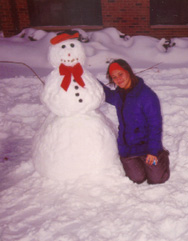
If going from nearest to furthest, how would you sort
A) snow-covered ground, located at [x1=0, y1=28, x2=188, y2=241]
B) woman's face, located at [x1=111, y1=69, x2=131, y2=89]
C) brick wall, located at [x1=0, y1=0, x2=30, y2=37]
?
snow-covered ground, located at [x1=0, y1=28, x2=188, y2=241]
woman's face, located at [x1=111, y1=69, x2=131, y2=89]
brick wall, located at [x1=0, y1=0, x2=30, y2=37]

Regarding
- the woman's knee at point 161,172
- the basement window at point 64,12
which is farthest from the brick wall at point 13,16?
the woman's knee at point 161,172

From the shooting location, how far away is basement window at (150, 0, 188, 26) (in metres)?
9.11

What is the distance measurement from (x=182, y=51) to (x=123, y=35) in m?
1.98

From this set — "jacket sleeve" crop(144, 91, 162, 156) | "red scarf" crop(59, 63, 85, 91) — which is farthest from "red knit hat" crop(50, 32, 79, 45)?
"jacket sleeve" crop(144, 91, 162, 156)

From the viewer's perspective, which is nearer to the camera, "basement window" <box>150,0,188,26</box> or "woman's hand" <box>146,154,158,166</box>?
"woman's hand" <box>146,154,158,166</box>

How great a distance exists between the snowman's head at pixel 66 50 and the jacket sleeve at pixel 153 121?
2.53 feet

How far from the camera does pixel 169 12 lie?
30.4ft

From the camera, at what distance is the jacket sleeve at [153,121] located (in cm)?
250

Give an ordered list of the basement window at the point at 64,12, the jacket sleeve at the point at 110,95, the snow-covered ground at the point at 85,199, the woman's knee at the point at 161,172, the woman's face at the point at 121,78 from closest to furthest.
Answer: the snow-covered ground at the point at 85,199 < the woman's face at the point at 121,78 < the woman's knee at the point at 161,172 < the jacket sleeve at the point at 110,95 < the basement window at the point at 64,12

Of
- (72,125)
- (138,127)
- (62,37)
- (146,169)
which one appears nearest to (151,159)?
(146,169)

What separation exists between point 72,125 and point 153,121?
78cm

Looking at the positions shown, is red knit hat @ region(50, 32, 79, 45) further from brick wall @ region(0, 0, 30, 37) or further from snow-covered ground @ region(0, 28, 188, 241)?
brick wall @ region(0, 0, 30, 37)

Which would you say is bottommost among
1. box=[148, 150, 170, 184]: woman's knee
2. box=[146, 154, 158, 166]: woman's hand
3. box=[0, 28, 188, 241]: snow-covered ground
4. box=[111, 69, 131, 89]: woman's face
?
box=[0, 28, 188, 241]: snow-covered ground

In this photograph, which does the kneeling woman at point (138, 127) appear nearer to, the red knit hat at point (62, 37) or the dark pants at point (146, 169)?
the dark pants at point (146, 169)
